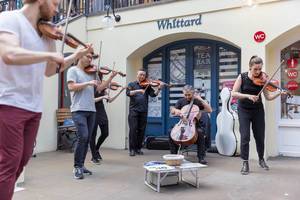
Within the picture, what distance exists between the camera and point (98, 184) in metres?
4.38

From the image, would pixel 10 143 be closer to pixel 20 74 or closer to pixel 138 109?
pixel 20 74

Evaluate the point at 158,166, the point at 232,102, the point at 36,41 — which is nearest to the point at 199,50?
the point at 232,102

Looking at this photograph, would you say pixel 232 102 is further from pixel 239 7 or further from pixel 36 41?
pixel 36 41

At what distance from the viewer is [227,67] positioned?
287 inches

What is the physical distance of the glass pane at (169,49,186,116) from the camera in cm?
786

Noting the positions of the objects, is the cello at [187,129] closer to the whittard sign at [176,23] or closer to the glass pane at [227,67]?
the glass pane at [227,67]

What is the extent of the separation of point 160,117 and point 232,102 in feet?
5.86

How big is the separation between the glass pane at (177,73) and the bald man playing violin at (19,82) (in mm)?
5951

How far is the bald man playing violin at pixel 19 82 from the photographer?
5.79 ft

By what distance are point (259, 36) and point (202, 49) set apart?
164 centimetres

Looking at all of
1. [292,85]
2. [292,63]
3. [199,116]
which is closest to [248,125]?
[199,116]

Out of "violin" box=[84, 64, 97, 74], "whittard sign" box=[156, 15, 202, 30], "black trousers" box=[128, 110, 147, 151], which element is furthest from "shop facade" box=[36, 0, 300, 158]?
"violin" box=[84, 64, 97, 74]

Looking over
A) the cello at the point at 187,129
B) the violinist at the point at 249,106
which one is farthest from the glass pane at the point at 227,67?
the violinist at the point at 249,106

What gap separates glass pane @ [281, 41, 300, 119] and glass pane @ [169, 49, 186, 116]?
2.10 metres
